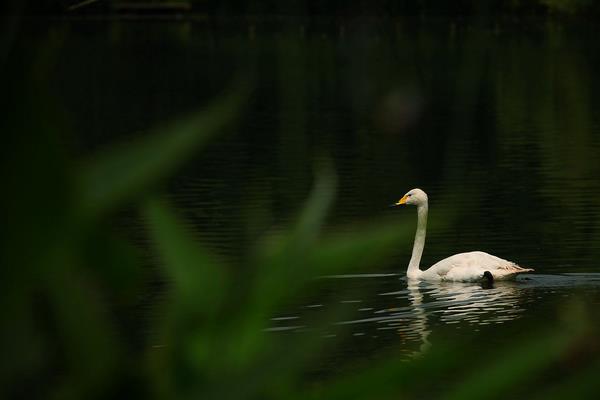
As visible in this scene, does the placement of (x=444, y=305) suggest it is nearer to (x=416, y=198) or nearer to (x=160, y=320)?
(x=416, y=198)

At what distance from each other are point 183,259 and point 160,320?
110 millimetres

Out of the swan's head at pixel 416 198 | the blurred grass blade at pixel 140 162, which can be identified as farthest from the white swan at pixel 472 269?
the blurred grass blade at pixel 140 162

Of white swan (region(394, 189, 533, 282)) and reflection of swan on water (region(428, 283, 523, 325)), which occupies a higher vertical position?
white swan (region(394, 189, 533, 282))

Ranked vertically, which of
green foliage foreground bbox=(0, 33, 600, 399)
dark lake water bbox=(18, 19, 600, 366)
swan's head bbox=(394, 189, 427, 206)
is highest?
green foliage foreground bbox=(0, 33, 600, 399)

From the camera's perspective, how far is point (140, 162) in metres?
0.77

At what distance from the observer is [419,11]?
4188 inches

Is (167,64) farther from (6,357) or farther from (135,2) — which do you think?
(6,357)

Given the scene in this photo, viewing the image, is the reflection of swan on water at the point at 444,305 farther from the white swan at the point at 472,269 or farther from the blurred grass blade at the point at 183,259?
the blurred grass blade at the point at 183,259

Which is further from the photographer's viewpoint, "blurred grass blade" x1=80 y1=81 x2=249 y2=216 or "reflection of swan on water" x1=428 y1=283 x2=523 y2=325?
"reflection of swan on water" x1=428 y1=283 x2=523 y2=325

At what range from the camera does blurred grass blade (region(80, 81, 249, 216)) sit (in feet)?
2.49

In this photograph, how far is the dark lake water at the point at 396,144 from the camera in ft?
36.8

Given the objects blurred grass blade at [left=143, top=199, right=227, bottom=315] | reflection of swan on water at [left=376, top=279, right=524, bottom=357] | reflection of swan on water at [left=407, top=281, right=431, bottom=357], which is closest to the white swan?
reflection of swan on water at [left=376, top=279, right=524, bottom=357]

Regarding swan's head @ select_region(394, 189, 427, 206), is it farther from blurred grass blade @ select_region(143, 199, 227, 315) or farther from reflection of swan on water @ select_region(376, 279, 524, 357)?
blurred grass blade @ select_region(143, 199, 227, 315)

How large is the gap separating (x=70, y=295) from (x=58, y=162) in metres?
0.09
